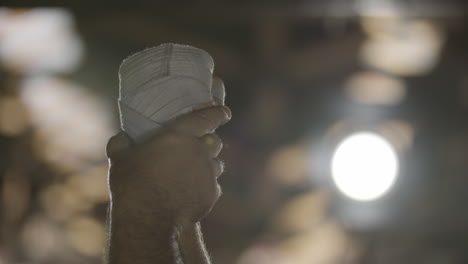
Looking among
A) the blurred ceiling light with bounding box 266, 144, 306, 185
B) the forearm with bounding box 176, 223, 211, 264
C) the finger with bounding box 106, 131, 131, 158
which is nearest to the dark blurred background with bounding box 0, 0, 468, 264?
the blurred ceiling light with bounding box 266, 144, 306, 185

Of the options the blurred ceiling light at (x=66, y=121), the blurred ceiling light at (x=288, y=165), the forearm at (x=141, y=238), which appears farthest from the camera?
the blurred ceiling light at (x=66, y=121)

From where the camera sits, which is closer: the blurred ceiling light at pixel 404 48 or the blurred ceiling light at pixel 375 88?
the blurred ceiling light at pixel 404 48

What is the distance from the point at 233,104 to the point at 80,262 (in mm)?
1557

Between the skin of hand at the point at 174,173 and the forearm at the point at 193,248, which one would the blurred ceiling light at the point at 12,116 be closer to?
the forearm at the point at 193,248

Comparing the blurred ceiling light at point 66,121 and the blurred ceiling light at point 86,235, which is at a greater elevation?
the blurred ceiling light at point 66,121

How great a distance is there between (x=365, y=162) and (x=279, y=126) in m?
0.53

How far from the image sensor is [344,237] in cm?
388

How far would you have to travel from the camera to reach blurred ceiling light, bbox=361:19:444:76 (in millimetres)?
3445

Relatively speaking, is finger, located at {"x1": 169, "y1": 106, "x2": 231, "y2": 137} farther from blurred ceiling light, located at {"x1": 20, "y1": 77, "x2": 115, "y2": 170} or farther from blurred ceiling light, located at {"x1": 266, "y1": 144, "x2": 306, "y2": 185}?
blurred ceiling light, located at {"x1": 20, "y1": 77, "x2": 115, "y2": 170}

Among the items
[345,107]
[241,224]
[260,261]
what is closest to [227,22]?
[345,107]

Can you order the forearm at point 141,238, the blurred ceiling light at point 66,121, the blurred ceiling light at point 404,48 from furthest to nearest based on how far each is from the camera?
the blurred ceiling light at point 66,121, the blurred ceiling light at point 404,48, the forearm at point 141,238

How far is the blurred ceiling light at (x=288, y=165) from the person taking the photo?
3611 millimetres

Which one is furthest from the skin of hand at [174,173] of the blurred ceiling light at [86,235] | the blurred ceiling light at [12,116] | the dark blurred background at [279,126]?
the blurred ceiling light at [86,235]

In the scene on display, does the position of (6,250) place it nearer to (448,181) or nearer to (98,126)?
(98,126)
